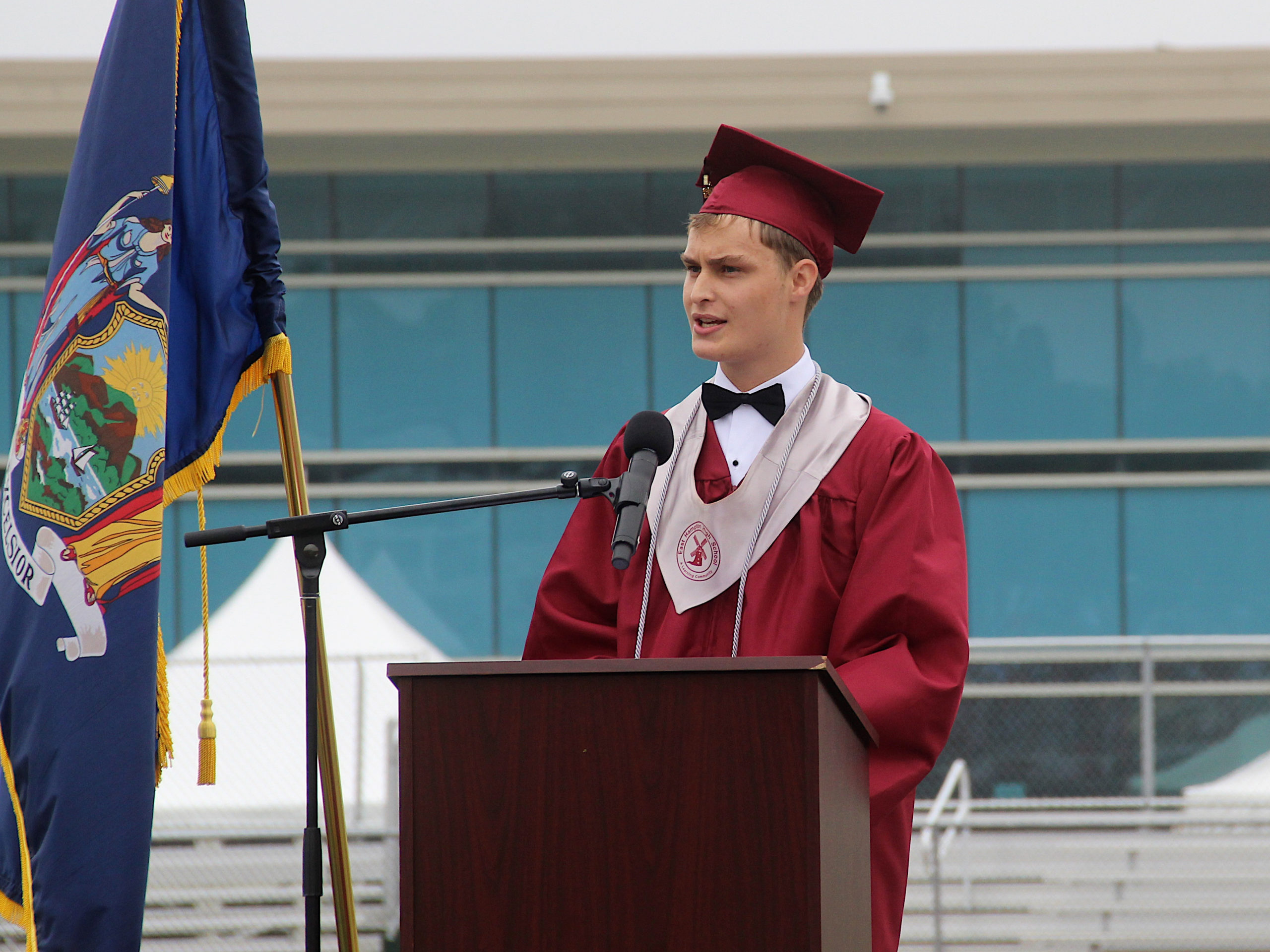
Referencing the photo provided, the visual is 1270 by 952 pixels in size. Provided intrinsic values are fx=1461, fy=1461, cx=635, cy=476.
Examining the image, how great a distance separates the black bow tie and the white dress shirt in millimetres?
10

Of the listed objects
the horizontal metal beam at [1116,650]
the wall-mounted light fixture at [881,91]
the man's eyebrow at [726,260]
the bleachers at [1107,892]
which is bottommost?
A: the bleachers at [1107,892]

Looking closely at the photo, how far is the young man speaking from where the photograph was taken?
261 cm

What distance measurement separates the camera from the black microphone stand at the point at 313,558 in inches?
97.8

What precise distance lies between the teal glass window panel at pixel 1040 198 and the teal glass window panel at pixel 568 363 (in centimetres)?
377

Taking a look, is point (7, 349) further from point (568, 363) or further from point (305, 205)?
point (568, 363)

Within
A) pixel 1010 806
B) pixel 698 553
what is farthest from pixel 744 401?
pixel 1010 806

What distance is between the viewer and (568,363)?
1563cm

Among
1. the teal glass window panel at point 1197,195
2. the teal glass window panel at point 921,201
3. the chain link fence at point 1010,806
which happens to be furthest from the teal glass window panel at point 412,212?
the teal glass window panel at point 1197,195

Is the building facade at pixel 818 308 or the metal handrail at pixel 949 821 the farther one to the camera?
the building facade at pixel 818 308

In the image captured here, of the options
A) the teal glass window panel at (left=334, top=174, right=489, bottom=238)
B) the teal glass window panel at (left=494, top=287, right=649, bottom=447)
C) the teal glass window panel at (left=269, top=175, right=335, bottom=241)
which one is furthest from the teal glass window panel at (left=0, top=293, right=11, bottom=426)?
the teal glass window panel at (left=494, top=287, right=649, bottom=447)

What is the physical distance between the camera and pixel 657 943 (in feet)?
6.35

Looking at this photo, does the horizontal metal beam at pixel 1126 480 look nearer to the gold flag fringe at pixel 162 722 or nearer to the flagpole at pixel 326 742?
Result: the flagpole at pixel 326 742

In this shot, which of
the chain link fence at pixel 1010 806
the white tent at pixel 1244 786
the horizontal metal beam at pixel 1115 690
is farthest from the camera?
the horizontal metal beam at pixel 1115 690

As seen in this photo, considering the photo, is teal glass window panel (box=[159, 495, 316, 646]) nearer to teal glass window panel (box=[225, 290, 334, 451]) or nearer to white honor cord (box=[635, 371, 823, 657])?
teal glass window panel (box=[225, 290, 334, 451])
